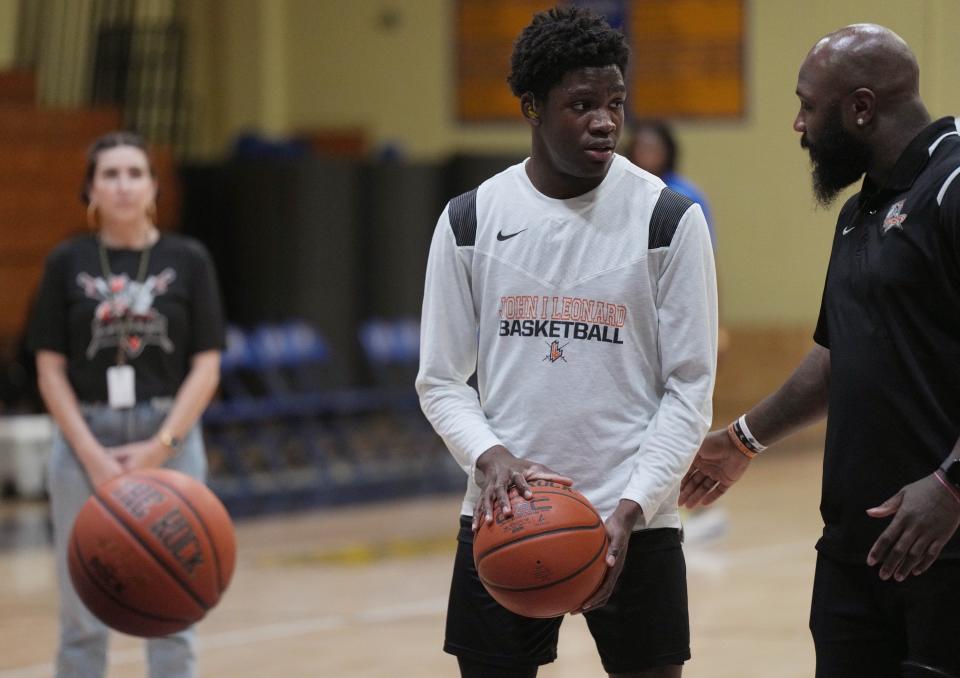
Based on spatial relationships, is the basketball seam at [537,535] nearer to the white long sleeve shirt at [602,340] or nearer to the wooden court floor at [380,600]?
the white long sleeve shirt at [602,340]

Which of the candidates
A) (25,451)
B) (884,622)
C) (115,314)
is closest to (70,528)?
(115,314)

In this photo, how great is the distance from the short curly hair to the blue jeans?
2117 mm

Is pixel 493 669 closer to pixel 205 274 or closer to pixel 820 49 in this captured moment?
pixel 820 49

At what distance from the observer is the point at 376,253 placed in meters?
14.6

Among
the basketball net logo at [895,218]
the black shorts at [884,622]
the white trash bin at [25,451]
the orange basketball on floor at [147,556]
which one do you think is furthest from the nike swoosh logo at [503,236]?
the white trash bin at [25,451]

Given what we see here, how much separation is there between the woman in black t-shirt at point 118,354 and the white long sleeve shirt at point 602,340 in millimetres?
1813

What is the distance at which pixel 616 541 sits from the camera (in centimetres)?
316

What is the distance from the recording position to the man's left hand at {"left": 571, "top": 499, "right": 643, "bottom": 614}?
3.16m

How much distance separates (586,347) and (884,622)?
2.70 ft

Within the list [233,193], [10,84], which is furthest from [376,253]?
[10,84]

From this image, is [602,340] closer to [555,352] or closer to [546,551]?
[555,352]

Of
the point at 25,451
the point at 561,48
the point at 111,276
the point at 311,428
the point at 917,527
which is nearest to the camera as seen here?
the point at 917,527

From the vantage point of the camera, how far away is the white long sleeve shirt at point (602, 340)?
3.26 m

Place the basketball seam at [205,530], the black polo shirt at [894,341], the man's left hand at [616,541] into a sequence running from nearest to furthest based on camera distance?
the black polo shirt at [894,341]
the man's left hand at [616,541]
the basketball seam at [205,530]
